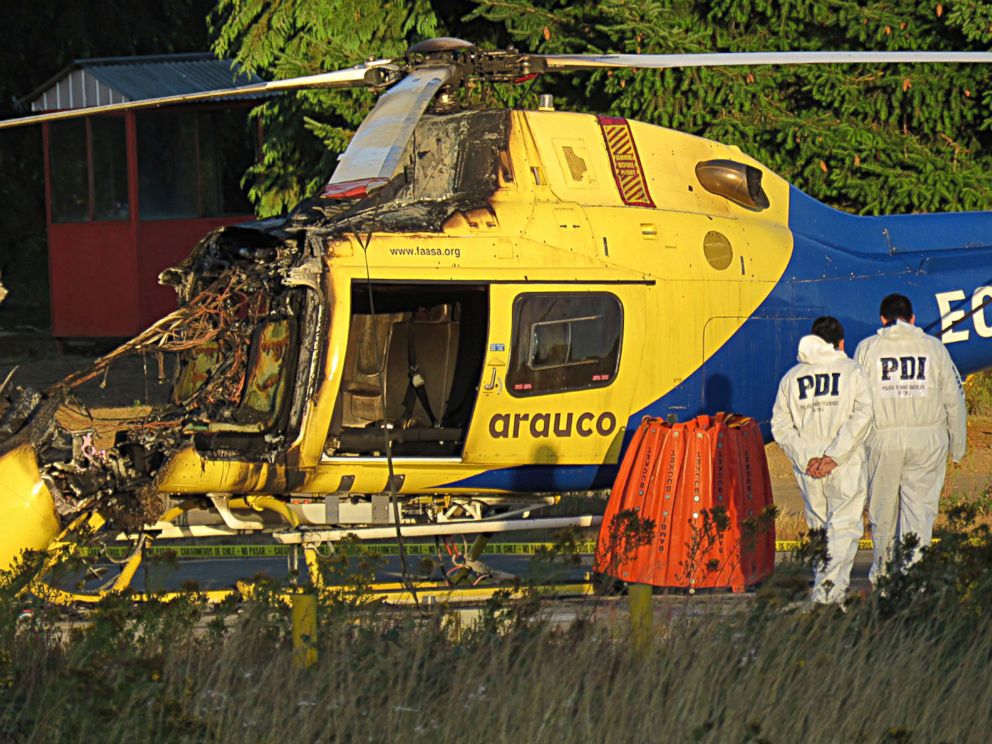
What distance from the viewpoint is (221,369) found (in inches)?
378

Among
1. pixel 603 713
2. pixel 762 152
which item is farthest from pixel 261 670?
pixel 762 152

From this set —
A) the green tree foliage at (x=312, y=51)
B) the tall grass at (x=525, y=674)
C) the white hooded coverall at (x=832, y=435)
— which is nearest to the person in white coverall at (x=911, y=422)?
the white hooded coverall at (x=832, y=435)

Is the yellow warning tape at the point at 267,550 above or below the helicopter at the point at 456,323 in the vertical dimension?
below

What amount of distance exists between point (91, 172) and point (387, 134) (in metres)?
18.5

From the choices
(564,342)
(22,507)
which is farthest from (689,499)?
(22,507)

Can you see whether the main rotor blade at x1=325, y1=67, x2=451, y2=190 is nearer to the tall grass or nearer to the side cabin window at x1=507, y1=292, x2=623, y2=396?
the side cabin window at x1=507, y1=292, x2=623, y2=396

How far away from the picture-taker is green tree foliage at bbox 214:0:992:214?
1595 cm

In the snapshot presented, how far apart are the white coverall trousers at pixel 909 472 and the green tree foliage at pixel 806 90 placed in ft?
23.8

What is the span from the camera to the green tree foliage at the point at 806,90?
1595 centimetres

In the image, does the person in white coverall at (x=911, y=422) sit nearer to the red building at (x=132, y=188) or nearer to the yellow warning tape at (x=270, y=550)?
the yellow warning tape at (x=270, y=550)

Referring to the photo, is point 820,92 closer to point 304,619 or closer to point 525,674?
point 525,674

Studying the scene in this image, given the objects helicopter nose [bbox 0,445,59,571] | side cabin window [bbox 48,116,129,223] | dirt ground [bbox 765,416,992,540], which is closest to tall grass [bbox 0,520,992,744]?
helicopter nose [bbox 0,445,59,571]

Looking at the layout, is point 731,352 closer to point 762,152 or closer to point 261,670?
point 261,670

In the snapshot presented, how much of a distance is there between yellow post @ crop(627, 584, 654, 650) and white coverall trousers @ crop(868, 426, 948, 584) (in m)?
2.35
